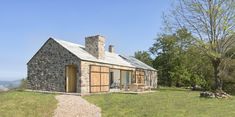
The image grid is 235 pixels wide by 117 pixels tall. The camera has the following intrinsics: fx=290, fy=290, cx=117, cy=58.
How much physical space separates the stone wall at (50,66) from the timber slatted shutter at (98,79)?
1369mm

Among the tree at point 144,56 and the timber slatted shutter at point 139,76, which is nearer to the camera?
the timber slatted shutter at point 139,76

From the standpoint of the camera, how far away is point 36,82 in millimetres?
24469

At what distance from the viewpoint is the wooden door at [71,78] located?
23.1 m

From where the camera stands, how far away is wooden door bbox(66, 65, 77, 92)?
2306 cm

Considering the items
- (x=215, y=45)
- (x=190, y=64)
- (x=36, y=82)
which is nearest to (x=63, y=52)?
(x=36, y=82)

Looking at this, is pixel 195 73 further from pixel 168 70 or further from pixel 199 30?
pixel 199 30

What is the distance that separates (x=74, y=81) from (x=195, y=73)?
21855 millimetres

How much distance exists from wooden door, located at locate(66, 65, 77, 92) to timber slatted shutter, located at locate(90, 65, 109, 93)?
1.39m

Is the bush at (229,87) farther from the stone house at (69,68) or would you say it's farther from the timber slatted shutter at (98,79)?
the timber slatted shutter at (98,79)

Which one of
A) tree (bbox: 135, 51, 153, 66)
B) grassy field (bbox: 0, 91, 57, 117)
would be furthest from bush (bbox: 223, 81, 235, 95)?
grassy field (bbox: 0, 91, 57, 117)

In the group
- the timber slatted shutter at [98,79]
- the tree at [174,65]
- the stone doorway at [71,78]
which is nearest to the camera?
the stone doorway at [71,78]

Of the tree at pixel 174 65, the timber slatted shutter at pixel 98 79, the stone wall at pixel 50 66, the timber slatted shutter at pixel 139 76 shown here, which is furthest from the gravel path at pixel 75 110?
the tree at pixel 174 65

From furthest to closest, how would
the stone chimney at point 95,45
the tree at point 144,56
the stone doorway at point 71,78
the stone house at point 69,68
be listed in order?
the tree at point 144,56
the stone chimney at point 95,45
the stone doorway at point 71,78
the stone house at point 69,68

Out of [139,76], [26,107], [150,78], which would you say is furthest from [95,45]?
[150,78]
